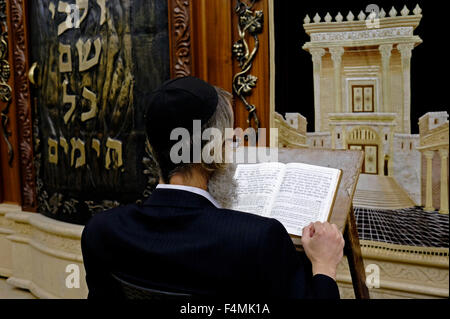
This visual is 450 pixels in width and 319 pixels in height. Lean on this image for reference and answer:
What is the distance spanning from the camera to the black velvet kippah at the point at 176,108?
3.42ft

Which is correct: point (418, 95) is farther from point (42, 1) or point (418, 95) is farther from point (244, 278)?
point (42, 1)

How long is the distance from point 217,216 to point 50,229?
8.02 feet

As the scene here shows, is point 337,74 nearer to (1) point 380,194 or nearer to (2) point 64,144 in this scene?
(1) point 380,194

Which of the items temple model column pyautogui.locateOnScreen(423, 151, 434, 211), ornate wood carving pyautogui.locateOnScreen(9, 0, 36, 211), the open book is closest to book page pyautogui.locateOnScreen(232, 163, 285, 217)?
the open book

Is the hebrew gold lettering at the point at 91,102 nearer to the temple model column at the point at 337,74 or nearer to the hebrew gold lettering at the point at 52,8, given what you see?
the hebrew gold lettering at the point at 52,8

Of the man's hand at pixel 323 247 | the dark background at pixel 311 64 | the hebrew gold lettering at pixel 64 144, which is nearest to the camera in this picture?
the man's hand at pixel 323 247

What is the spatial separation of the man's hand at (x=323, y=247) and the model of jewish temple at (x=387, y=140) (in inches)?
47.2

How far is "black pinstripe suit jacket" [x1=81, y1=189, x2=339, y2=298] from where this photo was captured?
0.95m

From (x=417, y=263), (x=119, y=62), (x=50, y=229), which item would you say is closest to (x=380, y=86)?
(x=417, y=263)

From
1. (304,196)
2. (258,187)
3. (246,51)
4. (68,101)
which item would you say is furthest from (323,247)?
(68,101)

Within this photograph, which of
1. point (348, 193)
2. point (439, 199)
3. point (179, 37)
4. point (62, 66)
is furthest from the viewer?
point (62, 66)

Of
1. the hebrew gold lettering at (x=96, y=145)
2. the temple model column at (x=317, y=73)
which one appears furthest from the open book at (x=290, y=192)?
the hebrew gold lettering at (x=96, y=145)

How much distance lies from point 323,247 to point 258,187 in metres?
0.40

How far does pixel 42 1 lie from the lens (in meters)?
3.12
